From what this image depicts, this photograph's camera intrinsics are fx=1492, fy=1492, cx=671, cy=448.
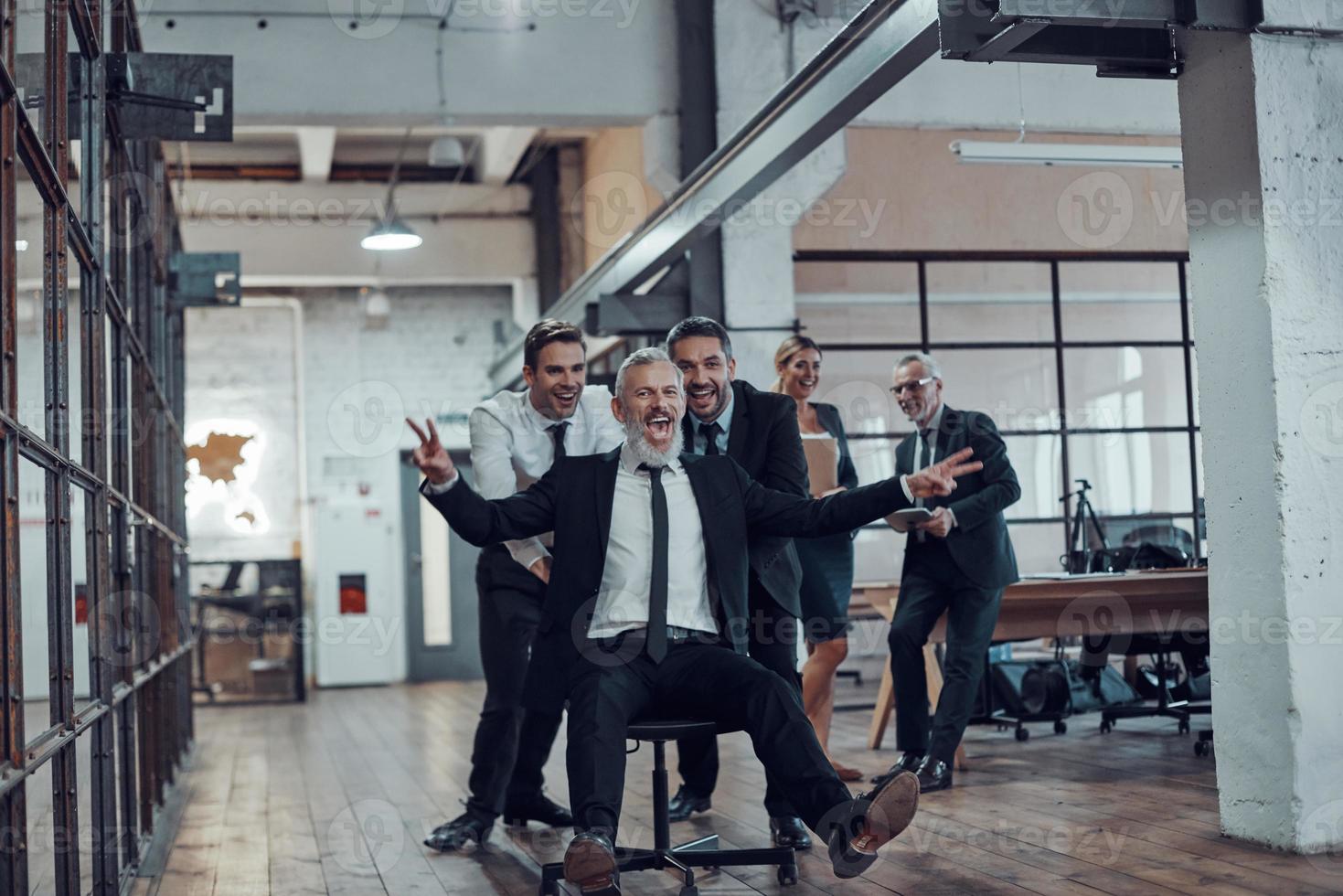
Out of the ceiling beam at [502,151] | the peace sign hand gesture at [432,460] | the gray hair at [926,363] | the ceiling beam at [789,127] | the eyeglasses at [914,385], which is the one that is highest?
the ceiling beam at [502,151]

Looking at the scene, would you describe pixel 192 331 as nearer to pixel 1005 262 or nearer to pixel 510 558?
pixel 1005 262

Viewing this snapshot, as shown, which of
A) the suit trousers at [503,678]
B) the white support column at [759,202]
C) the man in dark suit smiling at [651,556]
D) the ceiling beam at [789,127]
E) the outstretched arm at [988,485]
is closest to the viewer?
the man in dark suit smiling at [651,556]

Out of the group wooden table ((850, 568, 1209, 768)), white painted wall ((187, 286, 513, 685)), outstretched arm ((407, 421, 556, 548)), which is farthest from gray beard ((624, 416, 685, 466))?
white painted wall ((187, 286, 513, 685))

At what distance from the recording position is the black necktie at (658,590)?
11.4ft

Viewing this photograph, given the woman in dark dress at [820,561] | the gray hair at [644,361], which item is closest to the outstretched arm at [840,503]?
the gray hair at [644,361]

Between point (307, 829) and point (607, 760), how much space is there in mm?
2167

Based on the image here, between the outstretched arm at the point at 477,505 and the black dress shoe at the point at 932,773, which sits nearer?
the outstretched arm at the point at 477,505

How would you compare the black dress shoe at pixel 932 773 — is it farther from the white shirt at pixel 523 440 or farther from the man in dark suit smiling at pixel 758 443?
the white shirt at pixel 523 440

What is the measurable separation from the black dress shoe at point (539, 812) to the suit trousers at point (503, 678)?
100 millimetres

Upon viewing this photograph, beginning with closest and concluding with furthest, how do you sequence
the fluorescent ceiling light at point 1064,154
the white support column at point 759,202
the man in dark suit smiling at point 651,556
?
the man in dark suit smiling at point 651,556 → the fluorescent ceiling light at point 1064,154 → the white support column at point 759,202

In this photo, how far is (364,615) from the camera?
13672 mm

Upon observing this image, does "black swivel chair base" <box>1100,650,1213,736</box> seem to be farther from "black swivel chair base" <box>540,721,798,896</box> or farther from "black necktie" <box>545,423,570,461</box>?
"black necktie" <box>545,423,570,461</box>

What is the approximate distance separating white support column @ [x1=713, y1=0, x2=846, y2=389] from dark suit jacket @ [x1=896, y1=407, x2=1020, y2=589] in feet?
10.5

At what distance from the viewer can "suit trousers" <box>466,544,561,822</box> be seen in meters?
4.39
